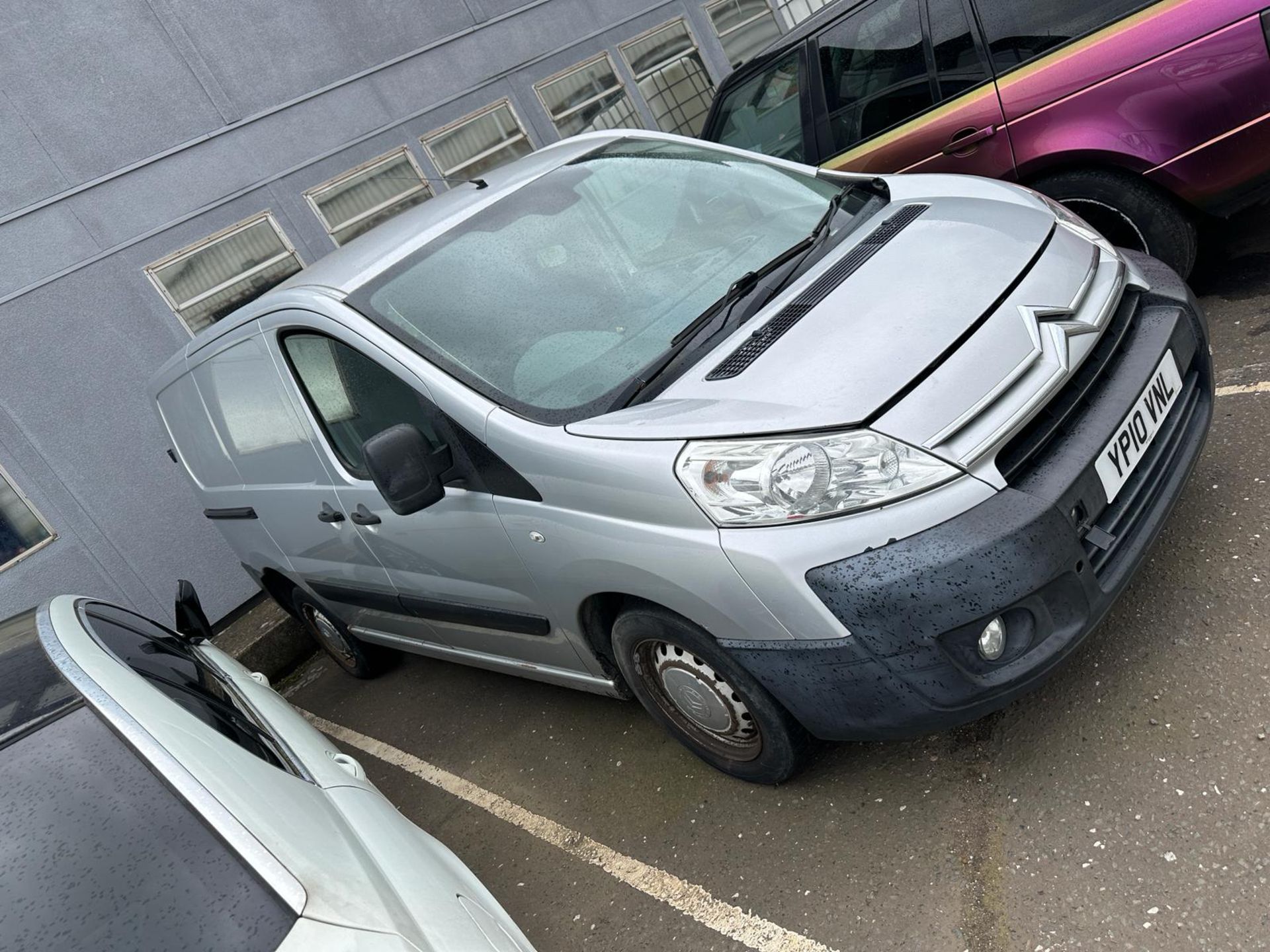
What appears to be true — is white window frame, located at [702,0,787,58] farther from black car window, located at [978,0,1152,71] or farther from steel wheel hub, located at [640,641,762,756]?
steel wheel hub, located at [640,641,762,756]

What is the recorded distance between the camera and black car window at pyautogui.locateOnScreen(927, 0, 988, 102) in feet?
13.0

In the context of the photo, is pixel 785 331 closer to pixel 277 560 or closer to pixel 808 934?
pixel 808 934

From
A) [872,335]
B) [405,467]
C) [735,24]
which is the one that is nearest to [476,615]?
[405,467]

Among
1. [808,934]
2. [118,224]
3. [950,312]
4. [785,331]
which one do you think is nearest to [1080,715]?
[808,934]

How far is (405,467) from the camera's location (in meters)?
2.66

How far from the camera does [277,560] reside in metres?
4.39

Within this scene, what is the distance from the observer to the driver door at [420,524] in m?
2.86

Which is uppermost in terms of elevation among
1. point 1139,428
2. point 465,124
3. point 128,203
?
point 128,203

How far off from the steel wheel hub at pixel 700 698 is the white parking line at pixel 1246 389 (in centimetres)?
226

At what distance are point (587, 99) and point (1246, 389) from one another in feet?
22.6

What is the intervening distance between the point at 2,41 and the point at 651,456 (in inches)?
229

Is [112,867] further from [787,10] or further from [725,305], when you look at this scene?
[787,10]

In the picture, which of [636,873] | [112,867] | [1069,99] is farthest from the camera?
[1069,99]

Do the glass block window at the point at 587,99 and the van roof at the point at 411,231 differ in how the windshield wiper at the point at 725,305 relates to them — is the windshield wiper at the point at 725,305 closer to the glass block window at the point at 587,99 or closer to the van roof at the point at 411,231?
the van roof at the point at 411,231
